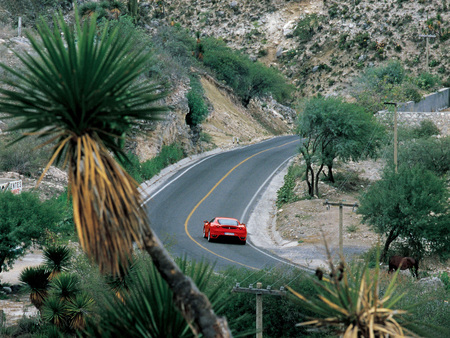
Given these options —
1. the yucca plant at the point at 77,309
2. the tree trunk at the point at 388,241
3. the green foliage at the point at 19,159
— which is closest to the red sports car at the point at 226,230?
the tree trunk at the point at 388,241

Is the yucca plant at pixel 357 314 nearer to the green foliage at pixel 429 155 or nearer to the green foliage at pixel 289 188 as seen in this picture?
the green foliage at pixel 289 188

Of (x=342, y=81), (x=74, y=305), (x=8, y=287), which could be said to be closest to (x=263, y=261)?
(x=8, y=287)

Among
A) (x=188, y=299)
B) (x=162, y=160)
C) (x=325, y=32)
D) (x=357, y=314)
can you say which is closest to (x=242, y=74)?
(x=325, y=32)

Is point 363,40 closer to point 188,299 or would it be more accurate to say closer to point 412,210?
point 412,210

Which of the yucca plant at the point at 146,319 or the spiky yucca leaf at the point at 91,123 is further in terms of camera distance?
the yucca plant at the point at 146,319

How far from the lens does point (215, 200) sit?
3897cm

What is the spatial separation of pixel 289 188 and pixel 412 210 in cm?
1384

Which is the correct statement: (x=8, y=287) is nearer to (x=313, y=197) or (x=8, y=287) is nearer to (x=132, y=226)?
(x=132, y=226)

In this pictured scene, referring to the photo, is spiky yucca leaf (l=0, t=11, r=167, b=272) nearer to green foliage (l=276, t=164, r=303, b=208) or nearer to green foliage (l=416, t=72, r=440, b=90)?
green foliage (l=276, t=164, r=303, b=208)

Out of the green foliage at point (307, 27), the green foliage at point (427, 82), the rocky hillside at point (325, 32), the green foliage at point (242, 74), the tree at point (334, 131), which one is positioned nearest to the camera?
the tree at point (334, 131)

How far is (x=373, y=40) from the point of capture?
84188mm

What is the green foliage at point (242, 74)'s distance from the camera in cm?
7075

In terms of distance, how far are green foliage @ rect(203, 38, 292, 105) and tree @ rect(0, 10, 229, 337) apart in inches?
2535

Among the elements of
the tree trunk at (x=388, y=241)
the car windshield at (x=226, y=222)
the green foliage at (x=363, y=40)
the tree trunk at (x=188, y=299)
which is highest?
the green foliage at (x=363, y=40)
